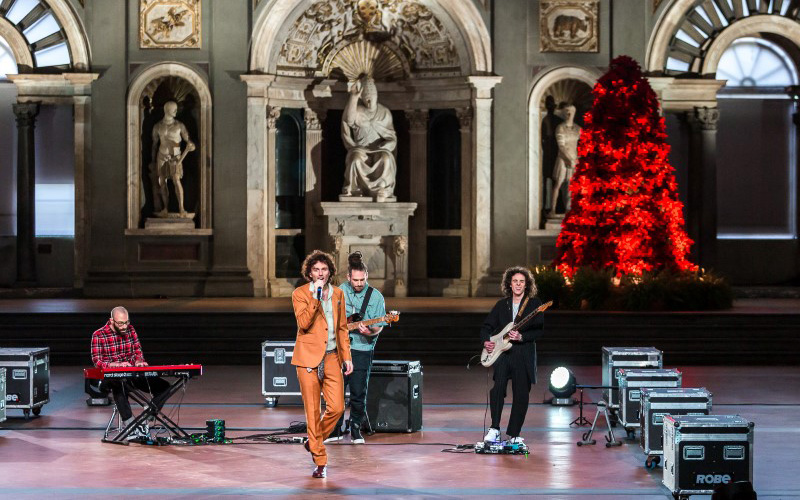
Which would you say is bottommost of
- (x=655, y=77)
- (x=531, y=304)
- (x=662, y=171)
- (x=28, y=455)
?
(x=28, y=455)

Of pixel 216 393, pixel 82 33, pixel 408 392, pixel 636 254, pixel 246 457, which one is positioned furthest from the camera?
pixel 82 33

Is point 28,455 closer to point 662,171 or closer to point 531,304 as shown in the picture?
point 531,304

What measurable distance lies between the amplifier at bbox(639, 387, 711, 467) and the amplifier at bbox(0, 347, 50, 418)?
5873 mm

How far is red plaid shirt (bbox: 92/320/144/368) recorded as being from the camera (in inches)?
442

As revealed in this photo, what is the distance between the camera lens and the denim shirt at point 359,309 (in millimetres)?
11172

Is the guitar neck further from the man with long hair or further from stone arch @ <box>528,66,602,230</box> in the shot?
stone arch @ <box>528,66,602,230</box>

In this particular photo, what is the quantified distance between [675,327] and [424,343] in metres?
3.44

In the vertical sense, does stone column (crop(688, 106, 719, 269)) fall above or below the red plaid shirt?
above

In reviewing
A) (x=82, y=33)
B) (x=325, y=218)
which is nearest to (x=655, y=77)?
(x=325, y=218)

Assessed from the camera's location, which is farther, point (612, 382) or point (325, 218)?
point (325, 218)

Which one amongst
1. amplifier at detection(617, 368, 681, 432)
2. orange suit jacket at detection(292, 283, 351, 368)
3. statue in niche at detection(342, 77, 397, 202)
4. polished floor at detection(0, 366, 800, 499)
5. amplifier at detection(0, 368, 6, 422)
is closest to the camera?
polished floor at detection(0, 366, 800, 499)

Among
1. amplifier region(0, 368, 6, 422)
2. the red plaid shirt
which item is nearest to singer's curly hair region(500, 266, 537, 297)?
the red plaid shirt

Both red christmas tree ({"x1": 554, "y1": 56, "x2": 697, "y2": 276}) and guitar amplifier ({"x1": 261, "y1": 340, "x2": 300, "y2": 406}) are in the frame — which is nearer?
guitar amplifier ({"x1": 261, "y1": 340, "x2": 300, "y2": 406})

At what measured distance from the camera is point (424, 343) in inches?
687
